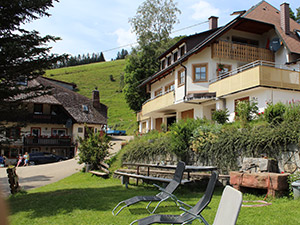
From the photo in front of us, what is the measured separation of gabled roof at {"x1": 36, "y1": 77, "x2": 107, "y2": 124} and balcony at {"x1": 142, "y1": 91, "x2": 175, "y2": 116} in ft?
48.6

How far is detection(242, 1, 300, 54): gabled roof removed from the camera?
18595mm

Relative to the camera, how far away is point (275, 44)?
19.4 m

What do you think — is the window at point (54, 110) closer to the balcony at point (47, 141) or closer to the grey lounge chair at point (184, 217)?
the balcony at point (47, 141)

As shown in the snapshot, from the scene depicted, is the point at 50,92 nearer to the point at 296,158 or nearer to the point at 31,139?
the point at 296,158

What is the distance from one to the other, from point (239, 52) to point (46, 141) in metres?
25.5

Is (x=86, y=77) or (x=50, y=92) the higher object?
(x=86, y=77)

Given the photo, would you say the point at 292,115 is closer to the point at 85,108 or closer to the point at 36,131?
the point at 36,131

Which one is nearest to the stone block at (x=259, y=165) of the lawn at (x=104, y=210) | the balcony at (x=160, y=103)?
the lawn at (x=104, y=210)

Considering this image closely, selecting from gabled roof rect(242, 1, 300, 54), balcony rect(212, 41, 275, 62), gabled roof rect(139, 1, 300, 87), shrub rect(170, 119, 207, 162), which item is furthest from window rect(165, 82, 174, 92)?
shrub rect(170, 119, 207, 162)

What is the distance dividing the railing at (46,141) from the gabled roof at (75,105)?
332 centimetres

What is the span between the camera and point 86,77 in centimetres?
9456

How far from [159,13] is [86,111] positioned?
17699mm

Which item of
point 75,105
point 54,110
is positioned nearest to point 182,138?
point 54,110

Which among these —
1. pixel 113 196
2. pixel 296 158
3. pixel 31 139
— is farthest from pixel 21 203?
pixel 31 139
